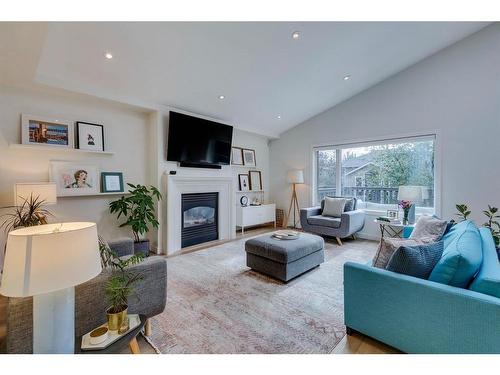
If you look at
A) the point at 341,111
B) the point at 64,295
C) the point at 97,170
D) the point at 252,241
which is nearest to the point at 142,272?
the point at 64,295

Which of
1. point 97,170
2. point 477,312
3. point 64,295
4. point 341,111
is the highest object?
point 341,111

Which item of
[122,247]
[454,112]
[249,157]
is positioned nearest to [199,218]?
[122,247]

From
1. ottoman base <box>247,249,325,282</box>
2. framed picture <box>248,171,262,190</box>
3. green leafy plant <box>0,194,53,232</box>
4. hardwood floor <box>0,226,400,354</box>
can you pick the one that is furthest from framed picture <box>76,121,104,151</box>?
framed picture <box>248,171,262,190</box>

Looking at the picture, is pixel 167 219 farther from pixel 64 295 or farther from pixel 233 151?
pixel 64 295

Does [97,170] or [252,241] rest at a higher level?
[97,170]

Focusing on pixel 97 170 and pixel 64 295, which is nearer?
pixel 64 295

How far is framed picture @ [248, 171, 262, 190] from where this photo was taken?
5771 millimetres

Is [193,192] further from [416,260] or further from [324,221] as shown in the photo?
[416,260]

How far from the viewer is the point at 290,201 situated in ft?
19.3

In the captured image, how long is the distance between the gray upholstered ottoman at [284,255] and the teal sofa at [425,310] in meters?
0.95

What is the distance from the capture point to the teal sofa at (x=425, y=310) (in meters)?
1.22

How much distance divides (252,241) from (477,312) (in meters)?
2.11

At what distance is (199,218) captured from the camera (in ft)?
14.5

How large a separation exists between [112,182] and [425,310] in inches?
153
